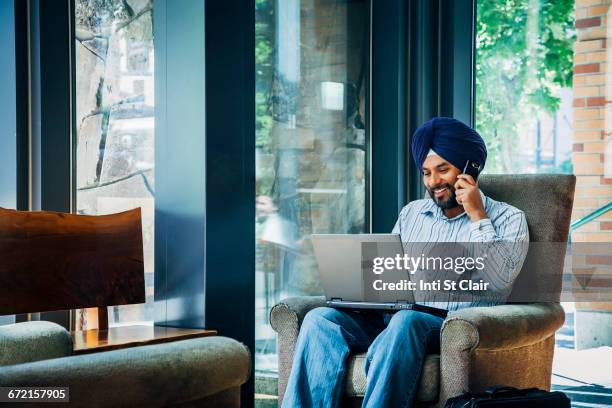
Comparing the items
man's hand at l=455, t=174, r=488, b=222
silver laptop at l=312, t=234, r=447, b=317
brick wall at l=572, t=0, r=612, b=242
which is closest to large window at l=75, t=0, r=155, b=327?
silver laptop at l=312, t=234, r=447, b=317

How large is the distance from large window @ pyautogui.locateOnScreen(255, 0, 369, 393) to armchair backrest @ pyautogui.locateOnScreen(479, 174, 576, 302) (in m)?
0.92

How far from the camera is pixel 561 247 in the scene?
298 centimetres

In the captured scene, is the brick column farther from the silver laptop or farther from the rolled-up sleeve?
the silver laptop

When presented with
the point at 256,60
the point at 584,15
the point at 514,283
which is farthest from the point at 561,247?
the point at 256,60

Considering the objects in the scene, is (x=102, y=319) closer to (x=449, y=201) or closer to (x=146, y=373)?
(x=146, y=373)

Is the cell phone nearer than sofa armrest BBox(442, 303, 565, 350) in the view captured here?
No

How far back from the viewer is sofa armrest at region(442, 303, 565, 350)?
246 centimetres

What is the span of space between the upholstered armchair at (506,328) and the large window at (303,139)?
0.65 m

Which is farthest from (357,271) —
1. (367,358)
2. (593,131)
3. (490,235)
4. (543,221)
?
(593,131)

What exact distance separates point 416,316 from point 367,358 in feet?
0.69

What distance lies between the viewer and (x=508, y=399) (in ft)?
7.61

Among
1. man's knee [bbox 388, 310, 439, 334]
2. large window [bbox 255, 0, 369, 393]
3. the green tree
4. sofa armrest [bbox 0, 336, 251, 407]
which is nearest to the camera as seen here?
sofa armrest [bbox 0, 336, 251, 407]

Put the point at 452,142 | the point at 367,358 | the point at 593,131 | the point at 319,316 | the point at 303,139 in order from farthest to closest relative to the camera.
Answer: the point at 303,139
the point at 593,131
the point at 452,142
the point at 319,316
the point at 367,358

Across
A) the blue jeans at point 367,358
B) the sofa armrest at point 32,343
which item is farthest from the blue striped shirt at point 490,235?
the sofa armrest at point 32,343
